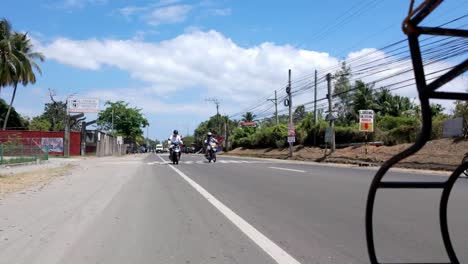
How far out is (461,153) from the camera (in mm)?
27250

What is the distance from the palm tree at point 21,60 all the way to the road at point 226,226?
139ft

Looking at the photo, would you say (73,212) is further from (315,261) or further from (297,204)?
(315,261)

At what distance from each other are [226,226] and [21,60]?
51.4 meters

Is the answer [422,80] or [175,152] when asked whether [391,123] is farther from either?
[422,80]

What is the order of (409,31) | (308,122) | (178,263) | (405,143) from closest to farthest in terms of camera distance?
(409,31) → (178,263) → (405,143) → (308,122)

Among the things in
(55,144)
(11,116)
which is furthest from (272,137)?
(11,116)

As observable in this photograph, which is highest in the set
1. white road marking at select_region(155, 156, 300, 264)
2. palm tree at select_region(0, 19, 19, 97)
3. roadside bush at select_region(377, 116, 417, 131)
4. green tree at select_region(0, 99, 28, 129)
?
palm tree at select_region(0, 19, 19, 97)

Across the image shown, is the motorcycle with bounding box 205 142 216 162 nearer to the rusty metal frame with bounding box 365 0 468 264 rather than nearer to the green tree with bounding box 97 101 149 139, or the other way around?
the rusty metal frame with bounding box 365 0 468 264

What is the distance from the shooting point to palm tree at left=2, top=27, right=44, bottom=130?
52803mm

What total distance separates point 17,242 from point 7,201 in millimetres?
5054

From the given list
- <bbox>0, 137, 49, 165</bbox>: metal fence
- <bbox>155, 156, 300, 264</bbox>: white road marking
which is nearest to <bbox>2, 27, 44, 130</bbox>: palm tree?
<bbox>0, 137, 49, 165</bbox>: metal fence

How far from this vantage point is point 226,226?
884 cm

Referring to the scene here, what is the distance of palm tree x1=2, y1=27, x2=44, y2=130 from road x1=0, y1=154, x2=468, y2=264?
42.5 metres

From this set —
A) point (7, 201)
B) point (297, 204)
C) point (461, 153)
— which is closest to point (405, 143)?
point (461, 153)
